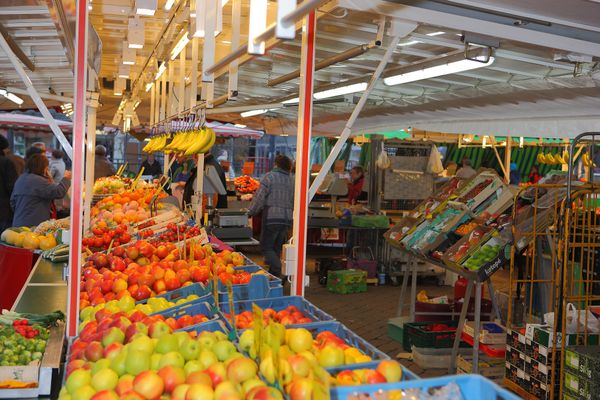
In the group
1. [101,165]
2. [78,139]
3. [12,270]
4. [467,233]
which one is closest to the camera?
[78,139]

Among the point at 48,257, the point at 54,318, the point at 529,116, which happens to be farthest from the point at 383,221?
the point at 54,318

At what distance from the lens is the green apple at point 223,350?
105 inches

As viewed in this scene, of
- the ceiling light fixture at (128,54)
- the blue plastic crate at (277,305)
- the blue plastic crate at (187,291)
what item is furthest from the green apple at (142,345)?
the ceiling light fixture at (128,54)

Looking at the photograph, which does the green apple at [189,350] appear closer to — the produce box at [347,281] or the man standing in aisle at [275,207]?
the man standing in aisle at [275,207]

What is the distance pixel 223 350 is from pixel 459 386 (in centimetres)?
88

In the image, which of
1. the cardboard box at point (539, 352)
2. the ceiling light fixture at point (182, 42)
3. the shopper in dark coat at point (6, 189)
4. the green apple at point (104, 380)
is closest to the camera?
the green apple at point (104, 380)

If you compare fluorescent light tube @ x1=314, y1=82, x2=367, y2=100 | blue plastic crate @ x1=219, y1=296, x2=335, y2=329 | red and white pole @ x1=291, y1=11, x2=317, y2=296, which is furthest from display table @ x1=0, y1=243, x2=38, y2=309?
fluorescent light tube @ x1=314, y1=82, x2=367, y2=100

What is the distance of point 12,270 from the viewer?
6.86 meters

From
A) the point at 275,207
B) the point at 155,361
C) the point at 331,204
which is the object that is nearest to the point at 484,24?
the point at 155,361

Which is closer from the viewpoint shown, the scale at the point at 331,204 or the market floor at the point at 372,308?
the market floor at the point at 372,308

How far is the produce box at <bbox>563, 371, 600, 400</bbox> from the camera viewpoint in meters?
4.57

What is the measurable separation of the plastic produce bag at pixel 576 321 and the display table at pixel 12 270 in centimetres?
459

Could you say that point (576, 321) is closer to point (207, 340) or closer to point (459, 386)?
point (459, 386)

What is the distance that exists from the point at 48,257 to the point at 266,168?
20.8 m
